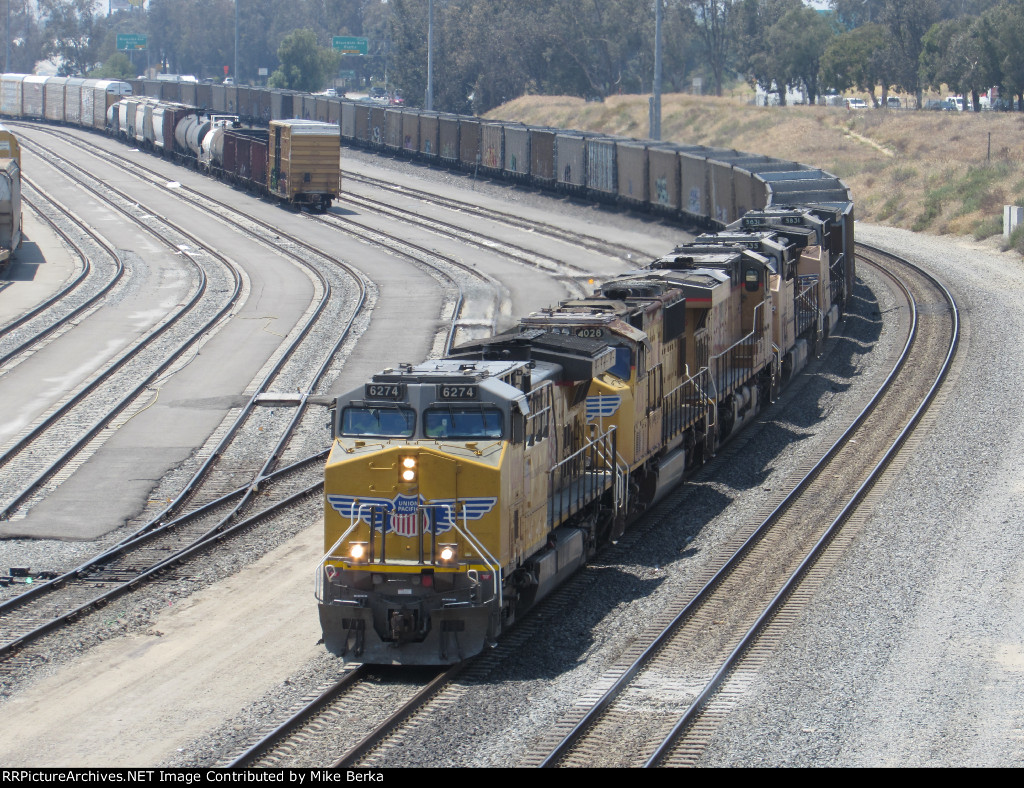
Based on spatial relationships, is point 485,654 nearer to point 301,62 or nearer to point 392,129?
point 392,129

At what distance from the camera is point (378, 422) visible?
14.2m

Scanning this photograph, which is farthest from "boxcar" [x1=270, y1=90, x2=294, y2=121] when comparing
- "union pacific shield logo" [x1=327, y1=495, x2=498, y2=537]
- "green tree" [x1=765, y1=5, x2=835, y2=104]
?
"union pacific shield logo" [x1=327, y1=495, x2=498, y2=537]

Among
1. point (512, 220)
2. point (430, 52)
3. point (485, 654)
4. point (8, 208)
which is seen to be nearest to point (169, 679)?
point (485, 654)

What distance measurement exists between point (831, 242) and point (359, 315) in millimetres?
13244

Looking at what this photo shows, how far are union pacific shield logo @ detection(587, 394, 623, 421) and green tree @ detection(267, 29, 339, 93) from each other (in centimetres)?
14346

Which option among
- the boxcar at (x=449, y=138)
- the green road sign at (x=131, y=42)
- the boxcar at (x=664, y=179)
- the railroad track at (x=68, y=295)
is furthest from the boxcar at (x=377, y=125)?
the green road sign at (x=131, y=42)

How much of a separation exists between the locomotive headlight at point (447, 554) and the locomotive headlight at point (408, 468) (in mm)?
790

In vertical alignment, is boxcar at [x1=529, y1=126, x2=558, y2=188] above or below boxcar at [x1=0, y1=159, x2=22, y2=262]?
above

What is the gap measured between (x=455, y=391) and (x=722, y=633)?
4.39 metres

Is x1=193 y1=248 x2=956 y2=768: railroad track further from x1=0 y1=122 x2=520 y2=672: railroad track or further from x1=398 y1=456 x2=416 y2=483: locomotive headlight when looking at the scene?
x1=0 y1=122 x2=520 y2=672: railroad track

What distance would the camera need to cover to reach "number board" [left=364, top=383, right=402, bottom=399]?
1413 centimetres

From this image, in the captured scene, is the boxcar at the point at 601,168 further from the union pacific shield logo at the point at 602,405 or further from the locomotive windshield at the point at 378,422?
the locomotive windshield at the point at 378,422

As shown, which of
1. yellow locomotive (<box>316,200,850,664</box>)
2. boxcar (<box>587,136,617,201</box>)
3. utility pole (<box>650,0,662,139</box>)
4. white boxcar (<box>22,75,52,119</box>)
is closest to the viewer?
yellow locomotive (<box>316,200,850,664</box>)

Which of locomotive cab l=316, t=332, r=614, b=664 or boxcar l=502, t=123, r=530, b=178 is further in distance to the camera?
boxcar l=502, t=123, r=530, b=178
